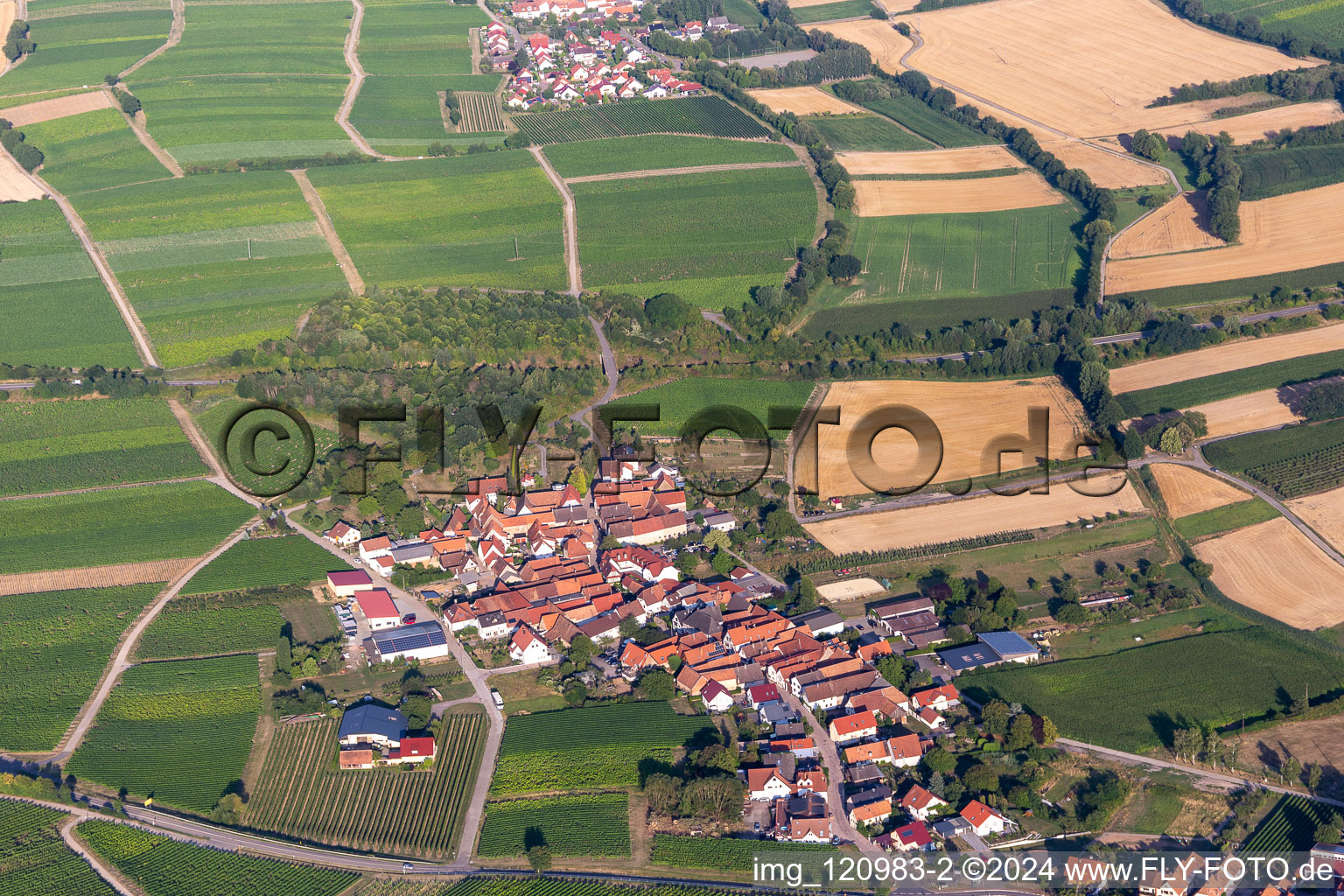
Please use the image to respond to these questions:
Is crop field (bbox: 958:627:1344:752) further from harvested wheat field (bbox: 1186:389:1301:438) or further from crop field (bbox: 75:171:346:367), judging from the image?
crop field (bbox: 75:171:346:367)

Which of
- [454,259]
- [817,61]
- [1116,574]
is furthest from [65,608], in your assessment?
[817,61]

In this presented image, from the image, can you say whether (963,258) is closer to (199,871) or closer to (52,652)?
(52,652)

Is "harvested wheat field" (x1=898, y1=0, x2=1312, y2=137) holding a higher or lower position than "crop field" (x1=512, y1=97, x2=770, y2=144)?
higher

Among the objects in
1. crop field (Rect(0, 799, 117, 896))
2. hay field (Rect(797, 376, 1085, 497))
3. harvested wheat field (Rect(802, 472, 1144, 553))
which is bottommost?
crop field (Rect(0, 799, 117, 896))

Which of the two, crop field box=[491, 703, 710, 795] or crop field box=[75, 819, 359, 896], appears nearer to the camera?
crop field box=[75, 819, 359, 896]

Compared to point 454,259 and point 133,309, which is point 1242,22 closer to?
point 454,259

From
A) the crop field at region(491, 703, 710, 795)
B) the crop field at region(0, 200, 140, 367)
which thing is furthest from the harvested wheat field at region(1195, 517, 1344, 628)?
the crop field at region(0, 200, 140, 367)

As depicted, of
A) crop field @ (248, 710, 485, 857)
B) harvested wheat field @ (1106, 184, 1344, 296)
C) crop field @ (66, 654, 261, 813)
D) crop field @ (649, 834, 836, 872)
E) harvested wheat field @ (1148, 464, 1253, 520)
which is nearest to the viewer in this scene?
crop field @ (649, 834, 836, 872)
